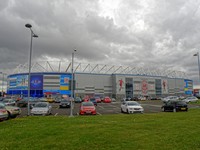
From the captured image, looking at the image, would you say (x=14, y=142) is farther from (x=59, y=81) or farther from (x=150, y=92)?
(x=150, y=92)

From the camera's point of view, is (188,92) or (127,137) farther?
(188,92)

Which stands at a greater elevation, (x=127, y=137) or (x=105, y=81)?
(x=105, y=81)

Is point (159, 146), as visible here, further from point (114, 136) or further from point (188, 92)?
point (188, 92)

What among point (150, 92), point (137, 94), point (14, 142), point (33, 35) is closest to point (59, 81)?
point (137, 94)

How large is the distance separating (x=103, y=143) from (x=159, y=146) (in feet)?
6.10

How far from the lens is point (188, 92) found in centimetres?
13488

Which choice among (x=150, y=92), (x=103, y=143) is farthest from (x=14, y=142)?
(x=150, y=92)

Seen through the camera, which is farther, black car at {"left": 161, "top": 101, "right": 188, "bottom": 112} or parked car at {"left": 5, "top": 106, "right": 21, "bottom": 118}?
black car at {"left": 161, "top": 101, "right": 188, "bottom": 112}

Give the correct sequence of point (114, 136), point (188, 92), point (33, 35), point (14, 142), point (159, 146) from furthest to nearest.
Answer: point (188, 92) < point (33, 35) < point (114, 136) < point (14, 142) < point (159, 146)

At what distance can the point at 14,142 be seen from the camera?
697 cm

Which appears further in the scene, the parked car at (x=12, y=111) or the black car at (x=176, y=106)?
the black car at (x=176, y=106)

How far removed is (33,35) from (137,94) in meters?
88.3

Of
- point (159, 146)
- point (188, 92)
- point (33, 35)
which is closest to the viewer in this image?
point (159, 146)

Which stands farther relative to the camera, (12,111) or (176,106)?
(176,106)
